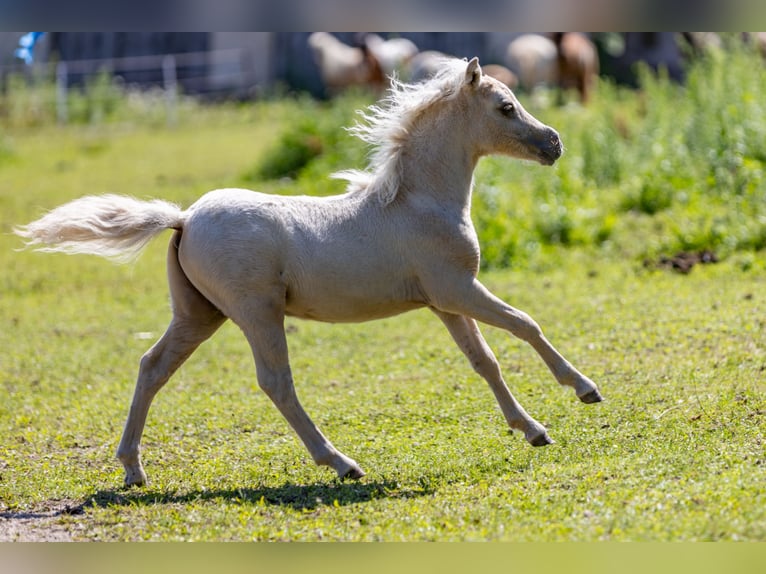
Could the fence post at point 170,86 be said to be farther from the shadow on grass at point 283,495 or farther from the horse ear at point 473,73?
the shadow on grass at point 283,495

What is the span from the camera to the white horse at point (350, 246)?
252 inches

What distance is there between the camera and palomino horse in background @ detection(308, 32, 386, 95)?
24531mm

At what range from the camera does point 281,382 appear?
6.46 metres

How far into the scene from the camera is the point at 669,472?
236 inches

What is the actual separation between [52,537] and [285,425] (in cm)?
245

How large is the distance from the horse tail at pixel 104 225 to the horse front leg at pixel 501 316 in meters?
1.64

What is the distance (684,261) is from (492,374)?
5291mm

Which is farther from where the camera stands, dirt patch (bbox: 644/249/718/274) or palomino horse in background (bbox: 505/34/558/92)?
palomino horse in background (bbox: 505/34/558/92)

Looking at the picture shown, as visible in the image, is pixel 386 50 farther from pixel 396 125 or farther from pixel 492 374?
pixel 492 374

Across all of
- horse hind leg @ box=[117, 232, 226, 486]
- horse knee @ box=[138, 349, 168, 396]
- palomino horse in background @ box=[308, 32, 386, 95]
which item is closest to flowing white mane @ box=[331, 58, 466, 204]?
horse hind leg @ box=[117, 232, 226, 486]

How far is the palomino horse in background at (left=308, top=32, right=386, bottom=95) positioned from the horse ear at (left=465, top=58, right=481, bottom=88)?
57.4 ft

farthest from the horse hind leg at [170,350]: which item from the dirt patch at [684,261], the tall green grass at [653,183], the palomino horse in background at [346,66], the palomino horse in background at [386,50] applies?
the palomino horse in background at [346,66]

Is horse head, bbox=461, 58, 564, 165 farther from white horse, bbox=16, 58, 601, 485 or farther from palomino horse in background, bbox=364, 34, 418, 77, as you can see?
palomino horse in background, bbox=364, 34, 418, 77

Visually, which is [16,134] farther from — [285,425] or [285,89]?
[285,425]
